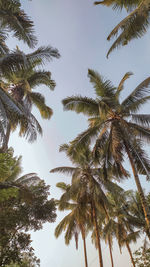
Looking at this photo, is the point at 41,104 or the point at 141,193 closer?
the point at 141,193

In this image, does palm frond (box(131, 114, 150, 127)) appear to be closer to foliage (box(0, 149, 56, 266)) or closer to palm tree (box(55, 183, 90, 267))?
foliage (box(0, 149, 56, 266))

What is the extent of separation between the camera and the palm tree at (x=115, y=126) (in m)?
9.10

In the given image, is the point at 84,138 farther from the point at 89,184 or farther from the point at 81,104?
the point at 89,184

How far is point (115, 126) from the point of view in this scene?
978 cm

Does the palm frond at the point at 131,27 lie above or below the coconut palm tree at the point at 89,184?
above

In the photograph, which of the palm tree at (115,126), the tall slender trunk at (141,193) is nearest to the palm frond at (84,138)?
the palm tree at (115,126)

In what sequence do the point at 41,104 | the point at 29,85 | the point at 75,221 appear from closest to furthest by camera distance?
the point at 29,85 → the point at 41,104 → the point at 75,221

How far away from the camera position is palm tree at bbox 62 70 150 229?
910 cm

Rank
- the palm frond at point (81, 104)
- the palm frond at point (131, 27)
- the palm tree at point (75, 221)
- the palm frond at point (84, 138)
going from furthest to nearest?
the palm tree at point (75, 221) < the palm frond at point (81, 104) < the palm frond at point (84, 138) < the palm frond at point (131, 27)

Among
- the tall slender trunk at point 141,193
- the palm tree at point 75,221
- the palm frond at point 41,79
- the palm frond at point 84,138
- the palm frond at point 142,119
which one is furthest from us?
the palm tree at point 75,221

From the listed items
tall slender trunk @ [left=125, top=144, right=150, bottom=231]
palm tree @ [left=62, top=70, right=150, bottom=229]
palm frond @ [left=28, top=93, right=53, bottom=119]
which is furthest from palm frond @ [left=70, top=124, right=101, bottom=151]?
palm frond @ [left=28, top=93, right=53, bottom=119]

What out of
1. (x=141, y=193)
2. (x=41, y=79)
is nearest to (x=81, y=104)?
(x=41, y=79)

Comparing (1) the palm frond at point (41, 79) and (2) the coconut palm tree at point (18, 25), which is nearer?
(2) the coconut palm tree at point (18, 25)

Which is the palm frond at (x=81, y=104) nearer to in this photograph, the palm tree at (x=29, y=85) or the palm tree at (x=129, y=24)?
the palm tree at (x=29, y=85)
